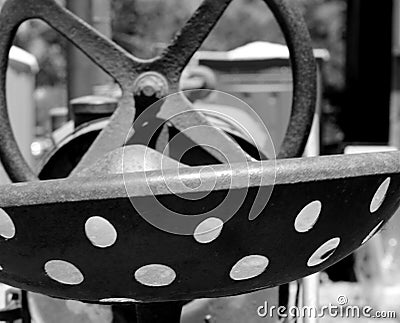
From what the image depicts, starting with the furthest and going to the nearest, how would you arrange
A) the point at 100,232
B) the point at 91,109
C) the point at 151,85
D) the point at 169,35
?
the point at 169,35 → the point at 91,109 → the point at 151,85 → the point at 100,232

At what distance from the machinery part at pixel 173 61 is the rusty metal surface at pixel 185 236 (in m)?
0.25

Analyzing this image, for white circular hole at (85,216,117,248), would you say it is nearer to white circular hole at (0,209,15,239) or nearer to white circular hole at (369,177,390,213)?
white circular hole at (0,209,15,239)

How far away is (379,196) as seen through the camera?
0.63m

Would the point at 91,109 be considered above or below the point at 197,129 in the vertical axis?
above

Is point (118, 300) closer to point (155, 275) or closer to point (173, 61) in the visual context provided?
point (155, 275)

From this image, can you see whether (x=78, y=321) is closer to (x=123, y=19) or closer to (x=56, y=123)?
(x=56, y=123)

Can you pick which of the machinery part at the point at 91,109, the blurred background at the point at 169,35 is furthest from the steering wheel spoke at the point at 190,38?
the blurred background at the point at 169,35

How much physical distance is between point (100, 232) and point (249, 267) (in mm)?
126

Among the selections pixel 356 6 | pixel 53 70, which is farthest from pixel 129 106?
pixel 53 70

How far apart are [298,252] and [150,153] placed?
21cm

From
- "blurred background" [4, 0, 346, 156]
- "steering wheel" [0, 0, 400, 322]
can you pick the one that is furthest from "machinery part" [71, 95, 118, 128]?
"blurred background" [4, 0, 346, 156]

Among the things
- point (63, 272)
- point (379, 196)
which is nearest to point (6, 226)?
point (63, 272)

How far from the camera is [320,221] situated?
607mm

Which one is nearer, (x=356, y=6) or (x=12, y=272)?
(x=12, y=272)
